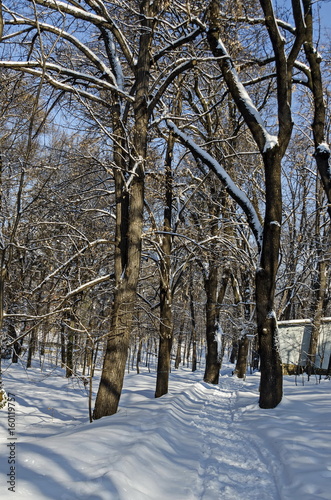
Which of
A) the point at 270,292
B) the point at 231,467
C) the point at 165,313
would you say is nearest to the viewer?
the point at 231,467

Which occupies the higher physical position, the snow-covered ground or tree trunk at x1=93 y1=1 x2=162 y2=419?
tree trunk at x1=93 y1=1 x2=162 y2=419

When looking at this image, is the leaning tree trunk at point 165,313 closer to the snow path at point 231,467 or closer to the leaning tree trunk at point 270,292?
the leaning tree trunk at point 270,292

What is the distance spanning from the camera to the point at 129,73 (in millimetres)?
9828

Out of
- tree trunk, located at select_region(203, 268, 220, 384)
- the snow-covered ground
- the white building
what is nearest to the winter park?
the snow-covered ground

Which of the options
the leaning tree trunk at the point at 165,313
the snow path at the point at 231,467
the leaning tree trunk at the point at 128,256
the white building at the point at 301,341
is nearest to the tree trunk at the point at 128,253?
the leaning tree trunk at the point at 128,256

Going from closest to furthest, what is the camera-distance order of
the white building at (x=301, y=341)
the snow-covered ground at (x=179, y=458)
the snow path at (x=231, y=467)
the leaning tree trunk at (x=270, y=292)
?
the snow-covered ground at (x=179, y=458)
the snow path at (x=231, y=467)
the leaning tree trunk at (x=270, y=292)
the white building at (x=301, y=341)

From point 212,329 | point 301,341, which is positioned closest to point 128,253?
point 212,329

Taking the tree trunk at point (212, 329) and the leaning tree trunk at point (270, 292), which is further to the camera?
the tree trunk at point (212, 329)

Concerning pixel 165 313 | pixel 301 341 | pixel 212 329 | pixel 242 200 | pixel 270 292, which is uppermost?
pixel 242 200

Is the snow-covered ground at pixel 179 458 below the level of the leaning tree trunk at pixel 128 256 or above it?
below

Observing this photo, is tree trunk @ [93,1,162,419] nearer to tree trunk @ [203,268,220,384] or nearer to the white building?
tree trunk @ [203,268,220,384]

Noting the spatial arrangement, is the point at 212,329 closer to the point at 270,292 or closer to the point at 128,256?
the point at 270,292

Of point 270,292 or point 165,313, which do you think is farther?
point 165,313

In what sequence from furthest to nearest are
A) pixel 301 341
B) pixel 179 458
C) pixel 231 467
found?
pixel 301 341 < pixel 179 458 < pixel 231 467
